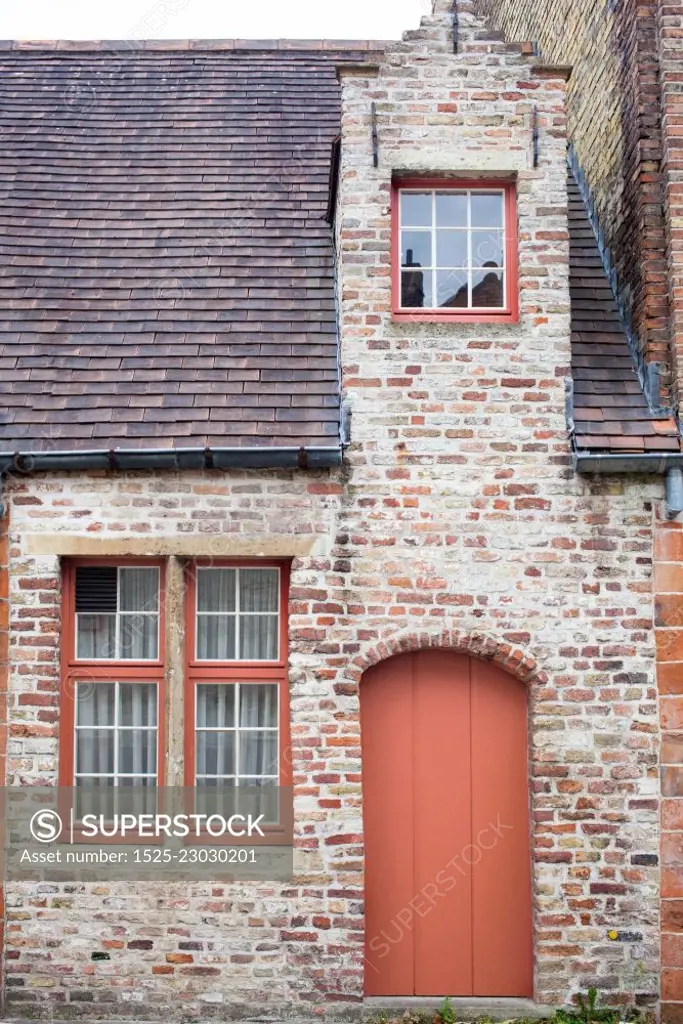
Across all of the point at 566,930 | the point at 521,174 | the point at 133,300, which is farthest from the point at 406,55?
the point at 566,930

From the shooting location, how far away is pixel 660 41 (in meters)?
7.32

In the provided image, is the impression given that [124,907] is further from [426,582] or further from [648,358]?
[648,358]

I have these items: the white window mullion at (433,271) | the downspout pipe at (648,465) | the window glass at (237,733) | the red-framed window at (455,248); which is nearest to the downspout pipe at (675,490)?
the downspout pipe at (648,465)

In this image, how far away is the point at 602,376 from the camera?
7.17m

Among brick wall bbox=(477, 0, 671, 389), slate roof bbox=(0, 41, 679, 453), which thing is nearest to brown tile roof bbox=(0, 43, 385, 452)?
slate roof bbox=(0, 41, 679, 453)

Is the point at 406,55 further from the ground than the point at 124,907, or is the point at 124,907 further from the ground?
the point at 406,55

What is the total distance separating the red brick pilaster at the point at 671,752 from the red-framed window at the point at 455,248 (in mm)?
1981

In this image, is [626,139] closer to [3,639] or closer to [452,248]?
[452,248]

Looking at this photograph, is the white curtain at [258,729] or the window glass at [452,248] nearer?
the white curtain at [258,729]

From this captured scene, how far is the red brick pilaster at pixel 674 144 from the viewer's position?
696 cm

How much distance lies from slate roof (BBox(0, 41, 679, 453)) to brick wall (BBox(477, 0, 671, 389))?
10.6 inches

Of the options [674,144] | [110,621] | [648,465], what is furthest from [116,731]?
[674,144]

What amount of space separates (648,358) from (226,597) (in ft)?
11.1

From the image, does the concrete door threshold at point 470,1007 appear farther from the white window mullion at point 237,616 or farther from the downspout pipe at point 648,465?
the downspout pipe at point 648,465
